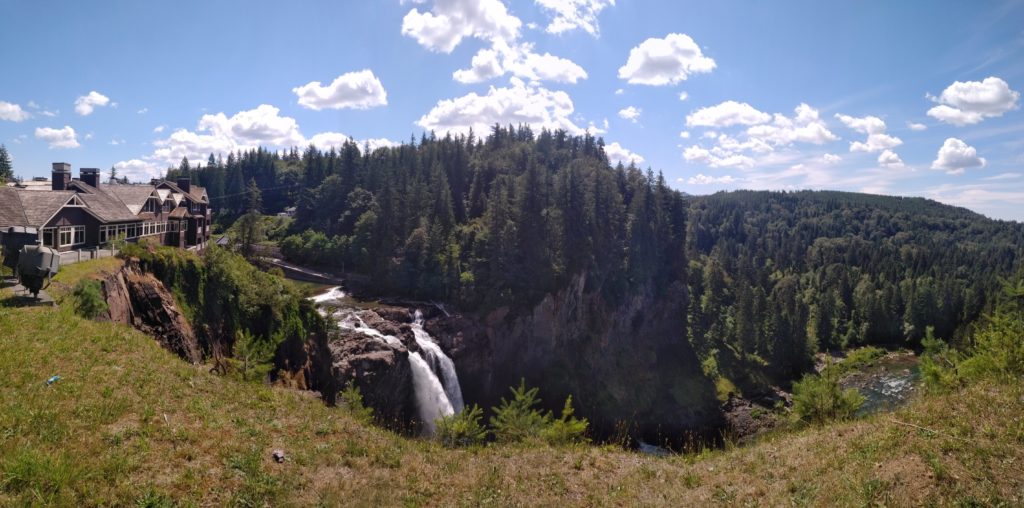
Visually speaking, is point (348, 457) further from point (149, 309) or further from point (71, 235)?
point (71, 235)

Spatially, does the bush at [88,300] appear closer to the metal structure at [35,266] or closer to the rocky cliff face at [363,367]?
the metal structure at [35,266]

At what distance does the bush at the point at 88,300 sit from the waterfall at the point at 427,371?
19195 mm

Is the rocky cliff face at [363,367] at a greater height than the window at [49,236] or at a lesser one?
lesser

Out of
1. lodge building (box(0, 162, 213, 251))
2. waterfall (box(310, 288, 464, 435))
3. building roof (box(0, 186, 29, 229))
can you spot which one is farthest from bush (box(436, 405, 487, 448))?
building roof (box(0, 186, 29, 229))

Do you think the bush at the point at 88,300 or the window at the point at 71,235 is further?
the window at the point at 71,235

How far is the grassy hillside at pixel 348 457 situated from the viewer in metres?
8.59

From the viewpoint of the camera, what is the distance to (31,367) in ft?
38.5

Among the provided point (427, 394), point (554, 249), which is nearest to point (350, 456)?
point (427, 394)

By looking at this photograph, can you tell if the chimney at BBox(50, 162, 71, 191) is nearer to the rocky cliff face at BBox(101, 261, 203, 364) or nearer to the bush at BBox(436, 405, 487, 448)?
the rocky cliff face at BBox(101, 261, 203, 364)

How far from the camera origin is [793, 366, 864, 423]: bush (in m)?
16.2

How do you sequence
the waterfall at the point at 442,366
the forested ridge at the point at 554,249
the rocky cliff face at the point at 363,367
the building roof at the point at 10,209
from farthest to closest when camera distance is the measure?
the forested ridge at the point at 554,249 → the waterfall at the point at 442,366 → the rocky cliff face at the point at 363,367 → the building roof at the point at 10,209

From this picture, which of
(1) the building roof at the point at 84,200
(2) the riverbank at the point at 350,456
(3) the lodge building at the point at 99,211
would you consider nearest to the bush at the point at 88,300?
(2) the riverbank at the point at 350,456

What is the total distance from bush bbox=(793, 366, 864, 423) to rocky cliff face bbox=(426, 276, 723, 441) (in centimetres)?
3558

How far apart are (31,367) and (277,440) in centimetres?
649
